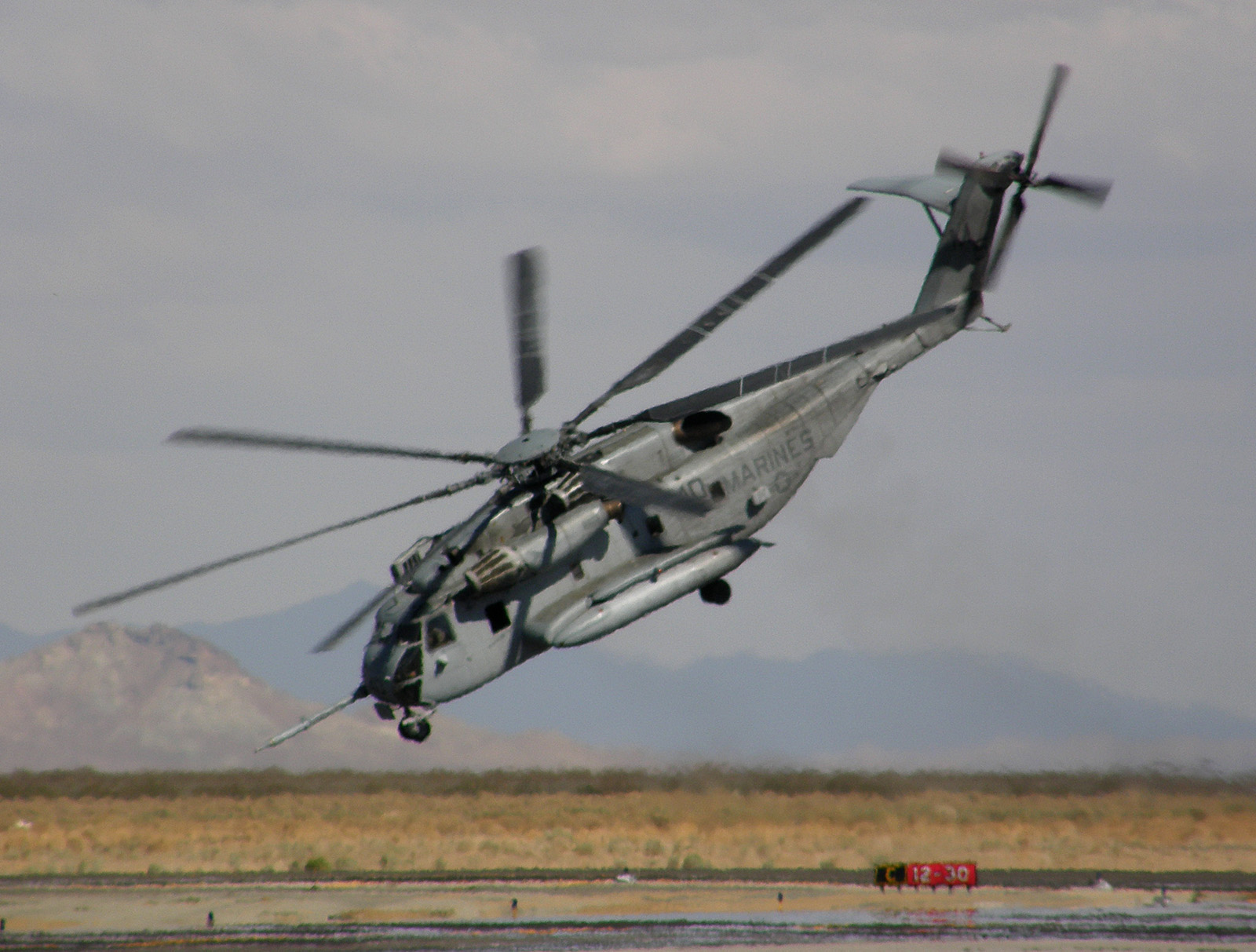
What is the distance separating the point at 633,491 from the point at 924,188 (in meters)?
16.4

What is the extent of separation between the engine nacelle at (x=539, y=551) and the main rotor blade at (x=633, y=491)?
4.96 ft

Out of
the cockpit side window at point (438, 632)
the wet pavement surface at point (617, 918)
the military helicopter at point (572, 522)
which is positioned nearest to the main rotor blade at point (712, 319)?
the military helicopter at point (572, 522)

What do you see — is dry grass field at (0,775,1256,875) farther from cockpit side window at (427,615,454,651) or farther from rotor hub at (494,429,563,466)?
rotor hub at (494,429,563,466)

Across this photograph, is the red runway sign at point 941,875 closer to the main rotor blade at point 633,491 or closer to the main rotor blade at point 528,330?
the main rotor blade at point 633,491

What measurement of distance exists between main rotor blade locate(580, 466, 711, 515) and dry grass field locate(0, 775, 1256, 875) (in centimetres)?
1386

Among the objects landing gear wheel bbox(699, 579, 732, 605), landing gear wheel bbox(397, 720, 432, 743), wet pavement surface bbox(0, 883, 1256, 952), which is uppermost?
landing gear wheel bbox(699, 579, 732, 605)

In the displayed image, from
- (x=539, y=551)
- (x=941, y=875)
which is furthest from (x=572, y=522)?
(x=941, y=875)

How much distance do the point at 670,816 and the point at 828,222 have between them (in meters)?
18.6

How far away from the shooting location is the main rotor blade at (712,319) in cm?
3058

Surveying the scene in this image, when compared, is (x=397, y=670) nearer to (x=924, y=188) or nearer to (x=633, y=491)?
(x=633, y=491)

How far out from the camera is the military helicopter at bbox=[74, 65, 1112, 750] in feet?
97.2

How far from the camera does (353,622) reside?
100ft

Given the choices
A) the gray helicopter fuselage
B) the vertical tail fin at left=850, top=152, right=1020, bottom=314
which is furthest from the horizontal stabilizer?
the gray helicopter fuselage

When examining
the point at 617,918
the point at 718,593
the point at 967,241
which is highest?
the point at 967,241
